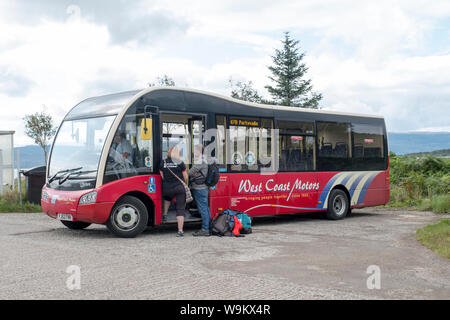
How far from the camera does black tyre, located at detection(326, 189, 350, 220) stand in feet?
49.5

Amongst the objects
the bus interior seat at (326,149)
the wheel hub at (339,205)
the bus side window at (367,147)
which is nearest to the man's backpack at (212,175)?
the bus interior seat at (326,149)

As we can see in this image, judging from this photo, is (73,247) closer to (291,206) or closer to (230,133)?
(230,133)

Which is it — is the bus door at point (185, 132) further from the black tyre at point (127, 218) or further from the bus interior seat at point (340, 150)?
the bus interior seat at point (340, 150)

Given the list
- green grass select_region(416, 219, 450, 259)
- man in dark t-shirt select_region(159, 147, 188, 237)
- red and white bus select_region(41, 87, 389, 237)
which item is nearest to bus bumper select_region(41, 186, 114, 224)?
red and white bus select_region(41, 87, 389, 237)

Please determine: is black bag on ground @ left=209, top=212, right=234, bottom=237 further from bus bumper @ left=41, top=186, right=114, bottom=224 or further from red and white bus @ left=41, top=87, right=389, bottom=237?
bus bumper @ left=41, top=186, right=114, bottom=224

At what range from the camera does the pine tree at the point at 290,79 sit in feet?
160

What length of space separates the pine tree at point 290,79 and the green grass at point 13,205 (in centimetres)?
3360

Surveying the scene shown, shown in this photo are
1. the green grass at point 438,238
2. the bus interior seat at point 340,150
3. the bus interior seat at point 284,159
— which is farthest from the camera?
the bus interior seat at point 340,150

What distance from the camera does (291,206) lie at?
1411 cm

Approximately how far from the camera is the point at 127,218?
1096cm

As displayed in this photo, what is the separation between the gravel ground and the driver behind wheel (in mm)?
1552

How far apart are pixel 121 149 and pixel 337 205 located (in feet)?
23.2

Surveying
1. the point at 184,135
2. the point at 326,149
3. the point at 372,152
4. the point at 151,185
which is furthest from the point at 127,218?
the point at 372,152

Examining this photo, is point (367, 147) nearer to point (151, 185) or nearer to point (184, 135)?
point (184, 135)
